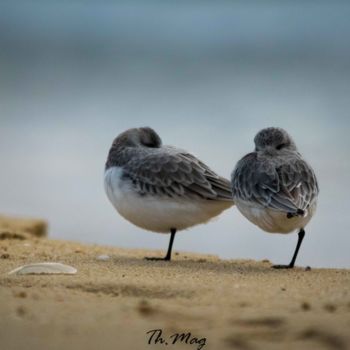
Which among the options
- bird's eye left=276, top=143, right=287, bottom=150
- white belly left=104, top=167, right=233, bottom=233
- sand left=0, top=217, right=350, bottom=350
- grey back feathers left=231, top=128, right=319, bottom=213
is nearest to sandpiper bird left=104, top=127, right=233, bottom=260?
white belly left=104, top=167, right=233, bottom=233

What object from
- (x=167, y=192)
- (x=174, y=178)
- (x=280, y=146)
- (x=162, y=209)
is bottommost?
(x=162, y=209)

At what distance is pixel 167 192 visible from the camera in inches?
300

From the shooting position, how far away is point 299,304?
5074 mm

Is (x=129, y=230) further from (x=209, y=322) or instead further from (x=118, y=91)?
(x=118, y=91)

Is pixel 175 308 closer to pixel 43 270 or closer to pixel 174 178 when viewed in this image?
pixel 43 270

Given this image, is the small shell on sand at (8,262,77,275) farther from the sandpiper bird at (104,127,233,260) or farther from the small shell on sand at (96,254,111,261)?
the sandpiper bird at (104,127,233,260)

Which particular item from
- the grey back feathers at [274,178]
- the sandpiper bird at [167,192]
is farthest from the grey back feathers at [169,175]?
the grey back feathers at [274,178]

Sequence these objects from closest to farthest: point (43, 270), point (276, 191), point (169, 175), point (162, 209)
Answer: point (43, 270) < point (276, 191) < point (162, 209) < point (169, 175)

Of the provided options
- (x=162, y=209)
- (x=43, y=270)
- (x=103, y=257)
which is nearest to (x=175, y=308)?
(x=43, y=270)

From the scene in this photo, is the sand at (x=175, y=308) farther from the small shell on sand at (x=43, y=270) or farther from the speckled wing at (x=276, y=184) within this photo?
the speckled wing at (x=276, y=184)

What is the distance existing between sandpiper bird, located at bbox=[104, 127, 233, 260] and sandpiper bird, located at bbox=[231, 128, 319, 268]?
1.17 ft

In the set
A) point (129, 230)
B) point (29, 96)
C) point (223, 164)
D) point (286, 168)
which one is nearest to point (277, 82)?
point (29, 96)

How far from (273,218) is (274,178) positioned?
30cm

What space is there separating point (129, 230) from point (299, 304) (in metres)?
5.90
